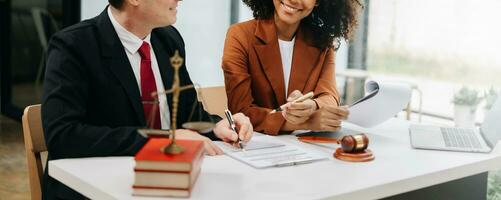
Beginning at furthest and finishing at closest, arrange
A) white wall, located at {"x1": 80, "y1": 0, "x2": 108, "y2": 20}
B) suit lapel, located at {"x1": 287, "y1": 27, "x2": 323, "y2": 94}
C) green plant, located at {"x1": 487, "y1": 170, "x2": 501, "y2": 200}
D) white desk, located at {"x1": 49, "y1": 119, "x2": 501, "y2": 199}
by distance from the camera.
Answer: white wall, located at {"x1": 80, "y1": 0, "x2": 108, "y2": 20}
green plant, located at {"x1": 487, "y1": 170, "x2": 501, "y2": 200}
suit lapel, located at {"x1": 287, "y1": 27, "x2": 323, "y2": 94}
white desk, located at {"x1": 49, "y1": 119, "x2": 501, "y2": 199}

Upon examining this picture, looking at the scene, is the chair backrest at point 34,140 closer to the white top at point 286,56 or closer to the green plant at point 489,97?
the white top at point 286,56

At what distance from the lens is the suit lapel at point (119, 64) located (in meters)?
1.82

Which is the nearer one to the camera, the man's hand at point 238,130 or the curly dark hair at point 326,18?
the man's hand at point 238,130

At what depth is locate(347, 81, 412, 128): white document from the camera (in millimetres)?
2074

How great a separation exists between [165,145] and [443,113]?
327 cm

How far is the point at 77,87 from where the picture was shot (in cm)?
174

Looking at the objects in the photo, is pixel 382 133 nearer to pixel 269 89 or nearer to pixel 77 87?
pixel 269 89

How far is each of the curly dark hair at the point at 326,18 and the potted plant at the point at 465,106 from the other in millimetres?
1693

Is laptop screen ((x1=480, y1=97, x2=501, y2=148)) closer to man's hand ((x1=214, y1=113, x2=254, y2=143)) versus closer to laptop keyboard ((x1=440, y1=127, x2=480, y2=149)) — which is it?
laptop keyboard ((x1=440, y1=127, x2=480, y2=149))

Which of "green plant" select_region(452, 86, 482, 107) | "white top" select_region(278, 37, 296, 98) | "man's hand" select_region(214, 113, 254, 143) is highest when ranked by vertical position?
"white top" select_region(278, 37, 296, 98)

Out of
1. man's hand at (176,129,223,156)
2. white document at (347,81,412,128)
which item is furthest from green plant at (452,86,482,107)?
man's hand at (176,129,223,156)

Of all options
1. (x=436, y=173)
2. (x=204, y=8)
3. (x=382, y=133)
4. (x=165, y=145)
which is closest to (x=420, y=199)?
(x=382, y=133)

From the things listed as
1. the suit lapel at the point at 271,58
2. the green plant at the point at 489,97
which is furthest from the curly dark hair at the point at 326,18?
the green plant at the point at 489,97

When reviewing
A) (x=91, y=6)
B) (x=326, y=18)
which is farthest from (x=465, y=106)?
(x=91, y=6)
